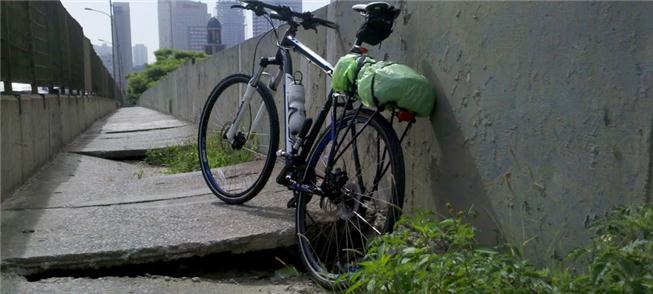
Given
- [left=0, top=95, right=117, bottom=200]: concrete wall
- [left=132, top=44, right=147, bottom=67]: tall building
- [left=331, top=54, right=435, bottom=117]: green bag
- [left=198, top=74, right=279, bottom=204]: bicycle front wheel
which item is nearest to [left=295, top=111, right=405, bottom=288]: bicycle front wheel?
[left=331, top=54, right=435, bottom=117]: green bag

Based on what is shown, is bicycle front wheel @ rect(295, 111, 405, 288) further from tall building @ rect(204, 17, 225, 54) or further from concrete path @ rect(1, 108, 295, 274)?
tall building @ rect(204, 17, 225, 54)

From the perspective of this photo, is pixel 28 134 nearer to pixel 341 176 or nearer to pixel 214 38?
pixel 341 176

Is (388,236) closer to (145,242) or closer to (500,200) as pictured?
(500,200)

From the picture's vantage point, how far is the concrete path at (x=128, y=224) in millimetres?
3070

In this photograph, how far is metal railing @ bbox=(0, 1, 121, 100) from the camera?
4949 mm

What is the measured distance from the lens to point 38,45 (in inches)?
253

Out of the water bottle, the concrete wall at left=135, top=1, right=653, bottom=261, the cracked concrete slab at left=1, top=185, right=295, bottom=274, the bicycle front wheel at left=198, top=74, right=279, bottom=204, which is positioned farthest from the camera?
the bicycle front wheel at left=198, top=74, right=279, bottom=204

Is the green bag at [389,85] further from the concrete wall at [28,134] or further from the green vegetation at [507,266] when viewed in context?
the concrete wall at [28,134]

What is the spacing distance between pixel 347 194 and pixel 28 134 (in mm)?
3421

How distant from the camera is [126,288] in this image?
9.30ft

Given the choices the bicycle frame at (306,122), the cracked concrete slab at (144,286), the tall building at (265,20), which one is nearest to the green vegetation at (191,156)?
the bicycle frame at (306,122)

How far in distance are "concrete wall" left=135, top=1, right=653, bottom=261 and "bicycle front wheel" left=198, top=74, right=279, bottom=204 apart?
1.14 m

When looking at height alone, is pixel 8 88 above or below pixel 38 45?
below

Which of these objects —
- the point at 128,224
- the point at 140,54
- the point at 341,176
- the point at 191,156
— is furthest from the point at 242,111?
the point at 140,54
